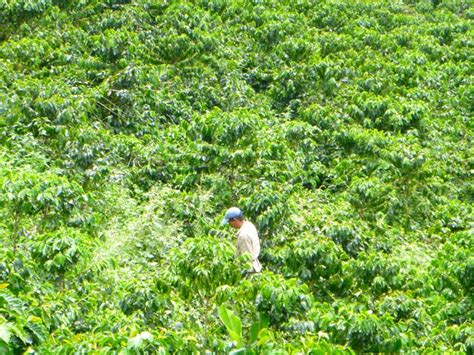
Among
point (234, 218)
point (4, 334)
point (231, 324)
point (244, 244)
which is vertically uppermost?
point (4, 334)

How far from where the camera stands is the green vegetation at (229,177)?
504 cm

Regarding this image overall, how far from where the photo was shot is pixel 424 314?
234 inches

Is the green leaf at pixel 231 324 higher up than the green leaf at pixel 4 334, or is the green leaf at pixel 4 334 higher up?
the green leaf at pixel 4 334

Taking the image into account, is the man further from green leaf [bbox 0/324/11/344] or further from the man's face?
green leaf [bbox 0/324/11/344]

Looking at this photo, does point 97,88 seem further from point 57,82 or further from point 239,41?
point 239,41

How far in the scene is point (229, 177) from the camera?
862 centimetres

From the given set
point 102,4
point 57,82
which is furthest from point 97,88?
point 102,4

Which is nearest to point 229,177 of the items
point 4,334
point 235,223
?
point 235,223

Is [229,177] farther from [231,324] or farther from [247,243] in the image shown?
[231,324]

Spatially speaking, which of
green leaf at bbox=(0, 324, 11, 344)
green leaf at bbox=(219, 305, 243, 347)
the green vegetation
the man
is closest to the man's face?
the man

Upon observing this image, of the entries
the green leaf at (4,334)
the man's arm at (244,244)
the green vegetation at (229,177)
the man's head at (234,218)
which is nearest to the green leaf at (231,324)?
the green vegetation at (229,177)

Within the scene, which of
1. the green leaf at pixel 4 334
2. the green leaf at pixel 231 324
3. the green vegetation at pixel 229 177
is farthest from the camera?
the green vegetation at pixel 229 177

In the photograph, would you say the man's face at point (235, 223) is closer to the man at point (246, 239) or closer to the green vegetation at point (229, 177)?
the man at point (246, 239)

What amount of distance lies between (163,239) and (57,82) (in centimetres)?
354
